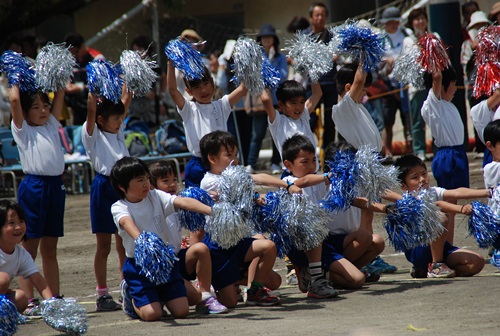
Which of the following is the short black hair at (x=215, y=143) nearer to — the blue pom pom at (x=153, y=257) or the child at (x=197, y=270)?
the child at (x=197, y=270)

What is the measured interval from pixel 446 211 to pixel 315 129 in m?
5.69

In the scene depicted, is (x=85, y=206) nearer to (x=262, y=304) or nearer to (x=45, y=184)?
(x=45, y=184)

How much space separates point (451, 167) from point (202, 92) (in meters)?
2.01

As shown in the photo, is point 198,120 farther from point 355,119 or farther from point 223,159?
point 355,119

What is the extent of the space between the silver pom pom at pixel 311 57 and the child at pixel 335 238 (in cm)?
64

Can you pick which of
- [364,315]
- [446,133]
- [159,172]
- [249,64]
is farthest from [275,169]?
[364,315]

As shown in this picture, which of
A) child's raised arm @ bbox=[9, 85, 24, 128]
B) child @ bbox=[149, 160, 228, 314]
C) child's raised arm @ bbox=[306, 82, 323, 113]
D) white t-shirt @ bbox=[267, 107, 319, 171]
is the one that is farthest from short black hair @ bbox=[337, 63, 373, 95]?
child's raised arm @ bbox=[9, 85, 24, 128]

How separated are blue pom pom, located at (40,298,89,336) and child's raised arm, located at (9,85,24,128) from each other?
156 centimetres

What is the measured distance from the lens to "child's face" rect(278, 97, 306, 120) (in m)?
6.76

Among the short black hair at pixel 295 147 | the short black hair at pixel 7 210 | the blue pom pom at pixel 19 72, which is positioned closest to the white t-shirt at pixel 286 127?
the short black hair at pixel 295 147

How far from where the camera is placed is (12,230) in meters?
5.65

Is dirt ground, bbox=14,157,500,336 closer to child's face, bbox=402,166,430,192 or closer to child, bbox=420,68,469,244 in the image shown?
child's face, bbox=402,166,430,192

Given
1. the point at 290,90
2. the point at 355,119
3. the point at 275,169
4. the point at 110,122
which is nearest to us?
the point at 110,122

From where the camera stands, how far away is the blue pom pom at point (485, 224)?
19.8 feet
